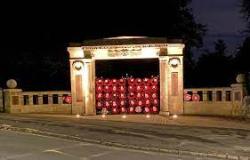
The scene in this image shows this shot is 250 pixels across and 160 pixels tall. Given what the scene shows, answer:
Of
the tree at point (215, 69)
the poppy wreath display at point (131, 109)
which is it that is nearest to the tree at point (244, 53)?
the tree at point (215, 69)

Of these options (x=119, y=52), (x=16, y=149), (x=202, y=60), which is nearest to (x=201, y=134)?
(x=16, y=149)

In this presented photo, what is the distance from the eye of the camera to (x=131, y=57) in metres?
22.1

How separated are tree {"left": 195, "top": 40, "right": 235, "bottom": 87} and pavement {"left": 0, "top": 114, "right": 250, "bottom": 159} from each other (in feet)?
32.4

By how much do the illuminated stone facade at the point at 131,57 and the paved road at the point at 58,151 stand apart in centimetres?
659

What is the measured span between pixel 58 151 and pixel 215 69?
66.0 feet

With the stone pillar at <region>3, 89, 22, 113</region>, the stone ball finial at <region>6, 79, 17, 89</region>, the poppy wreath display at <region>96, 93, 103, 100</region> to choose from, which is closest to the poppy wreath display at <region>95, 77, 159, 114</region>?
the poppy wreath display at <region>96, 93, 103, 100</region>

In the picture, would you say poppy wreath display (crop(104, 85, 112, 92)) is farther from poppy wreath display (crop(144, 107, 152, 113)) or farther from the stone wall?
the stone wall

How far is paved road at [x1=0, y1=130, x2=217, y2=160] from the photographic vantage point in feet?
42.3

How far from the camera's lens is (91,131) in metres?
17.1

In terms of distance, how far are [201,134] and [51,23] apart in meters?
15.8

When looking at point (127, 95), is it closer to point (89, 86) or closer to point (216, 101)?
point (89, 86)

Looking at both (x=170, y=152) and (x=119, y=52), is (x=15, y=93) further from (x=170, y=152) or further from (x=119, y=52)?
(x=170, y=152)

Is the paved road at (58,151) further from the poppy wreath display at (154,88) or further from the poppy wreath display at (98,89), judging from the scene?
the poppy wreath display at (154,88)

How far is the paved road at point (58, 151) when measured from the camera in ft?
42.3
